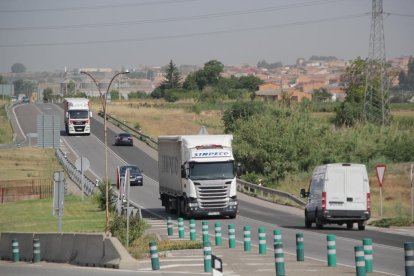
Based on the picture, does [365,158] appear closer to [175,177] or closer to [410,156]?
[410,156]

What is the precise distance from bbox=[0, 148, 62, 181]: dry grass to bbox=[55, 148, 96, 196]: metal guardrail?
98 cm

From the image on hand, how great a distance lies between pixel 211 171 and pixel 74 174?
30.1 metres

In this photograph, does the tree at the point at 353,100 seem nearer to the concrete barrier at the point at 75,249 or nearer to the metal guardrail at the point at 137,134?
the metal guardrail at the point at 137,134

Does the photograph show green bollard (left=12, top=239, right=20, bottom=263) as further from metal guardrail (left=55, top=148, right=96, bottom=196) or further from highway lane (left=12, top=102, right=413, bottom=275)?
metal guardrail (left=55, top=148, right=96, bottom=196)

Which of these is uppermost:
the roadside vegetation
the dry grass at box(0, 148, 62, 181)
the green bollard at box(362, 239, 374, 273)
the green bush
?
the green bollard at box(362, 239, 374, 273)

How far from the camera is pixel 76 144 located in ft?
325

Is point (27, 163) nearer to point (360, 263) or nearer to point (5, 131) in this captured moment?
point (5, 131)

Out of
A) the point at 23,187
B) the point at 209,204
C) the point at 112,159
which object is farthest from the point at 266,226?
the point at 112,159

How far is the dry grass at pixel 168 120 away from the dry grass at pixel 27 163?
19.9m

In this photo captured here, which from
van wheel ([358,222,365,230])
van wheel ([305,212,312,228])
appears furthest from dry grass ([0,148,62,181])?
van wheel ([358,222,365,230])

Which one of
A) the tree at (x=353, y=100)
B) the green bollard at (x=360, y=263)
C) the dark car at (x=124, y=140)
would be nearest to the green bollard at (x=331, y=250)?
the green bollard at (x=360, y=263)

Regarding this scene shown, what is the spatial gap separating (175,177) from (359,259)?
96.5 feet

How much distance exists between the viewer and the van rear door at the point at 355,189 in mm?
37125

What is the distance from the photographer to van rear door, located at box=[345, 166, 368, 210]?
1462 inches
